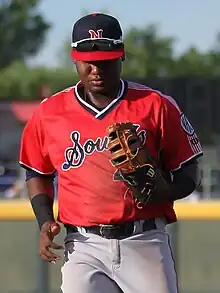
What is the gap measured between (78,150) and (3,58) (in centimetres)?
5385

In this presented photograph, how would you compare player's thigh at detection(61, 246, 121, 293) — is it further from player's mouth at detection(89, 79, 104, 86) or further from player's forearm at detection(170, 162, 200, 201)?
player's mouth at detection(89, 79, 104, 86)

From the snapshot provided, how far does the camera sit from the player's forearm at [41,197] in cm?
362

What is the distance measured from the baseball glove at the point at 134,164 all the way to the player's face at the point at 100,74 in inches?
7.8

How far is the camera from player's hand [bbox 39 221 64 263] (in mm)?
3475

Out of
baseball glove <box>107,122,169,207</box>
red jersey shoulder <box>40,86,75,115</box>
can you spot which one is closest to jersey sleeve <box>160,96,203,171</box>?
baseball glove <box>107,122,169,207</box>

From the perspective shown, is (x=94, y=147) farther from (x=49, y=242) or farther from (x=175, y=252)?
(x=175, y=252)

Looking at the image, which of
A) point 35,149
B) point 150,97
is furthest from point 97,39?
point 35,149

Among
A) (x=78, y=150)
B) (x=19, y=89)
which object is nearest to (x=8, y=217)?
(x=78, y=150)

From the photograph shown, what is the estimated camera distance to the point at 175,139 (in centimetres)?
353

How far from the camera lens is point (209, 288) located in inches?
240

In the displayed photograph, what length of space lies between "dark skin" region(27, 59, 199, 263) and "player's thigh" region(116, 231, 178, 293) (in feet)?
0.58

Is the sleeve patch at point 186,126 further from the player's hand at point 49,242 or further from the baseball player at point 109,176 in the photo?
the player's hand at point 49,242

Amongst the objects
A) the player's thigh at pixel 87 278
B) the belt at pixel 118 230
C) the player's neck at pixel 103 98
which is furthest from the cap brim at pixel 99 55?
the player's thigh at pixel 87 278

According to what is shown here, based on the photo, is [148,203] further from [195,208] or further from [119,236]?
[195,208]
